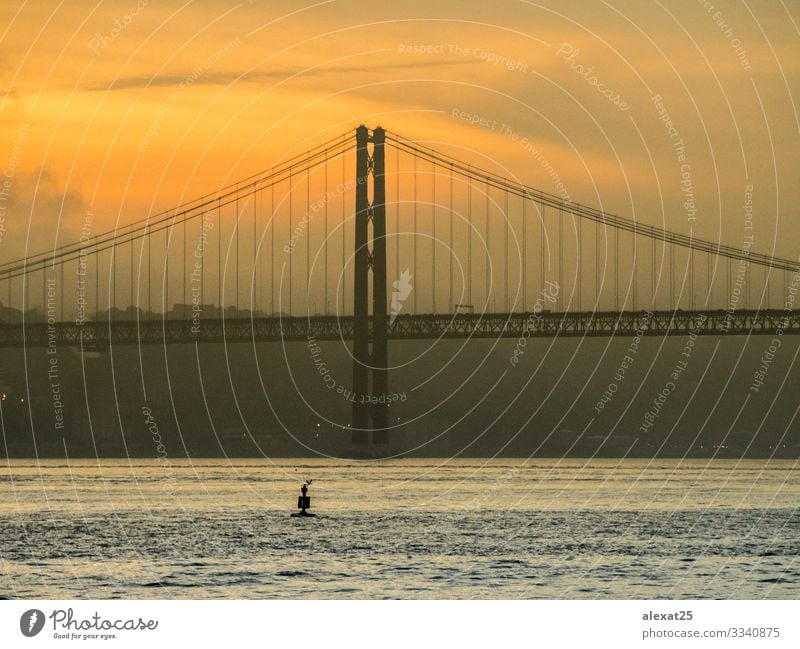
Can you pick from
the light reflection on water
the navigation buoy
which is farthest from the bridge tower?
the navigation buoy

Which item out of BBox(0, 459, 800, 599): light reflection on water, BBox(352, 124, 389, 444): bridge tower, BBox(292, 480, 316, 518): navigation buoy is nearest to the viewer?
BBox(0, 459, 800, 599): light reflection on water

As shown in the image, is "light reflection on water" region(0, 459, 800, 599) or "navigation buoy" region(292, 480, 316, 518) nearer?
"light reflection on water" region(0, 459, 800, 599)

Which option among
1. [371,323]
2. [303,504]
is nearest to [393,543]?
[303,504]

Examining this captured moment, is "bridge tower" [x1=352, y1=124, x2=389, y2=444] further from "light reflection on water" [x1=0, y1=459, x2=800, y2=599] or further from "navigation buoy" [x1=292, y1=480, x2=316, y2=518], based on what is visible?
"navigation buoy" [x1=292, y1=480, x2=316, y2=518]

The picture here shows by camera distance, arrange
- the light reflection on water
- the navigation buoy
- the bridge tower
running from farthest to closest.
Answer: the bridge tower < the navigation buoy < the light reflection on water

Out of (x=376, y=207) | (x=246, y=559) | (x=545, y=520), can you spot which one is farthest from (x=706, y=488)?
(x=246, y=559)

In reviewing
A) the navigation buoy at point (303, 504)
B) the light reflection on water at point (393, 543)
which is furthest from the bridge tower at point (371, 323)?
the navigation buoy at point (303, 504)
